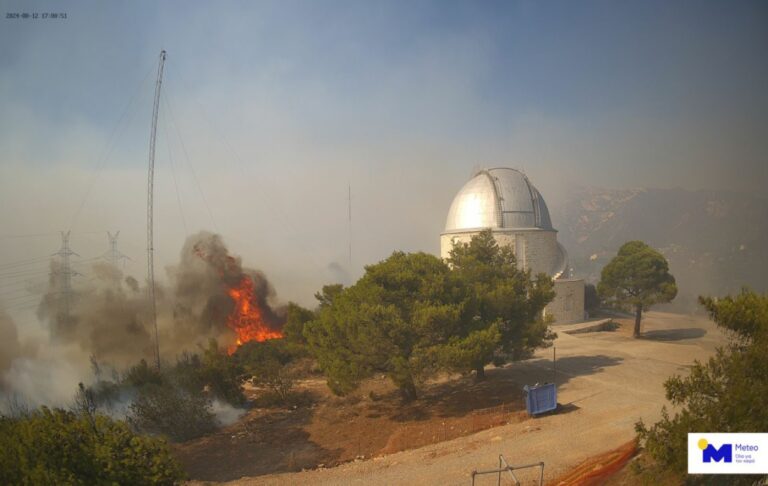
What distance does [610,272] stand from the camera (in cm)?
3294

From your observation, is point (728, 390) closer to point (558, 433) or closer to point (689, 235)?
point (558, 433)

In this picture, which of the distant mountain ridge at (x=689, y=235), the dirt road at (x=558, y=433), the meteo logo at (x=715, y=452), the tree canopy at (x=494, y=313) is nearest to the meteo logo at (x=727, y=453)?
the meteo logo at (x=715, y=452)

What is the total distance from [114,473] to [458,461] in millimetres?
8101

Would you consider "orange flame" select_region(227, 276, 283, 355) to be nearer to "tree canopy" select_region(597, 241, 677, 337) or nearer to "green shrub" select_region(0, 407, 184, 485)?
"tree canopy" select_region(597, 241, 677, 337)

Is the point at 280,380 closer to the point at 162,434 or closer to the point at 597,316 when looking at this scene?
the point at 162,434

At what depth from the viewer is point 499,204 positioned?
36.6 m

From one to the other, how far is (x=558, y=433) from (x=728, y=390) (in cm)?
643

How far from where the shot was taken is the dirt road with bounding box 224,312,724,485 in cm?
1144

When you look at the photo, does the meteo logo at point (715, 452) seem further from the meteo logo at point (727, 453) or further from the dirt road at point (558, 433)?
the dirt road at point (558, 433)

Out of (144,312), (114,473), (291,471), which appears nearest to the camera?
(114,473)

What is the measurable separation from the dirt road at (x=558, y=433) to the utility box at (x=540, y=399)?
0.32 m

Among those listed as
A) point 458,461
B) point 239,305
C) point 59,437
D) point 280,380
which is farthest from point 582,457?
point 239,305

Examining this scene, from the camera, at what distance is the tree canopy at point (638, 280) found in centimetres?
3102

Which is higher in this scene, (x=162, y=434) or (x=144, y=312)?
(x=144, y=312)
